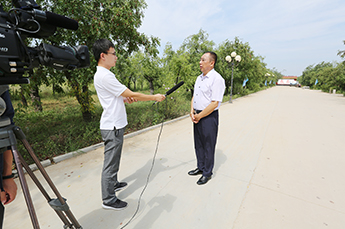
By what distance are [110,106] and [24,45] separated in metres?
1.09

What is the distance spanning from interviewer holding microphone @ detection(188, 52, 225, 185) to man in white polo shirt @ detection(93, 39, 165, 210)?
0.91 metres

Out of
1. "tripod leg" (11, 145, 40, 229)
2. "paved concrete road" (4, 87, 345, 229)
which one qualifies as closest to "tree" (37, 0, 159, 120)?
"paved concrete road" (4, 87, 345, 229)

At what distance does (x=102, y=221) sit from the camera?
2.12m

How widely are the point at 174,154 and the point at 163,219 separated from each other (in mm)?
1988

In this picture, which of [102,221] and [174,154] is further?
[174,154]

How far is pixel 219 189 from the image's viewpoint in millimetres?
2746

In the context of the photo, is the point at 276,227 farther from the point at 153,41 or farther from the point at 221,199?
the point at 153,41

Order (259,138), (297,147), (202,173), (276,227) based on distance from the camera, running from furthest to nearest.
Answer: (259,138), (297,147), (202,173), (276,227)

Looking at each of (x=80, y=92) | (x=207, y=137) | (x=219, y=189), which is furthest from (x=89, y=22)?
(x=219, y=189)

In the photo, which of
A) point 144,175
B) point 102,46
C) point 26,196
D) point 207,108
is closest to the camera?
point 26,196

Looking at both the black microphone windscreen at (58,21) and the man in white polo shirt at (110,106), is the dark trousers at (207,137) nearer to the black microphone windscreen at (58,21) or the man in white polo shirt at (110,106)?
the man in white polo shirt at (110,106)

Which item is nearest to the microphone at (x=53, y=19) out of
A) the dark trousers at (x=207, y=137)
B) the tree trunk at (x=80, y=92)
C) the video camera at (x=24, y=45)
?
the video camera at (x=24, y=45)

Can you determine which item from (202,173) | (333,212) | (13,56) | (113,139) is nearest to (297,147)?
(333,212)

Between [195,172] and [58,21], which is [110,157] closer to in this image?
[58,21]
